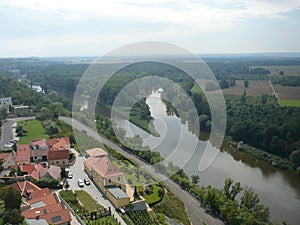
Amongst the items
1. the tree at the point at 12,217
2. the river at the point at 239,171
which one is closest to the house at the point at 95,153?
the river at the point at 239,171

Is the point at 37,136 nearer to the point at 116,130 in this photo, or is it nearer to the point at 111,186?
the point at 116,130

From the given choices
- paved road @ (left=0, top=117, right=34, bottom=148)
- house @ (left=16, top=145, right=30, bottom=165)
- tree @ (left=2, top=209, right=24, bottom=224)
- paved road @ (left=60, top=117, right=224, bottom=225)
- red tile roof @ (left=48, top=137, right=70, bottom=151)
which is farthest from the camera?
paved road @ (left=0, top=117, right=34, bottom=148)

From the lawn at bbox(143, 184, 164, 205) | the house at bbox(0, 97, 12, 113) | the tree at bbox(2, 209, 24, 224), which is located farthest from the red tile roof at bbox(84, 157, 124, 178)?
the house at bbox(0, 97, 12, 113)

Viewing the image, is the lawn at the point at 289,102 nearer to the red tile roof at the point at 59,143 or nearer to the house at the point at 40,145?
the red tile roof at the point at 59,143

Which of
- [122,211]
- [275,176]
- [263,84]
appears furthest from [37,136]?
[263,84]

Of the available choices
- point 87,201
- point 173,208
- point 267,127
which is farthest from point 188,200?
point 267,127

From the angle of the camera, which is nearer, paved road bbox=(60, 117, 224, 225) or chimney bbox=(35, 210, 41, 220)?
chimney bbox=(35, 210, 41, 220)

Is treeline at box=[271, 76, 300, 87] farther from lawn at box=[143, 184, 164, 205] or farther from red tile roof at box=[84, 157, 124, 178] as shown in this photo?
red tile roof at box=[84, 157, 124, 178]
